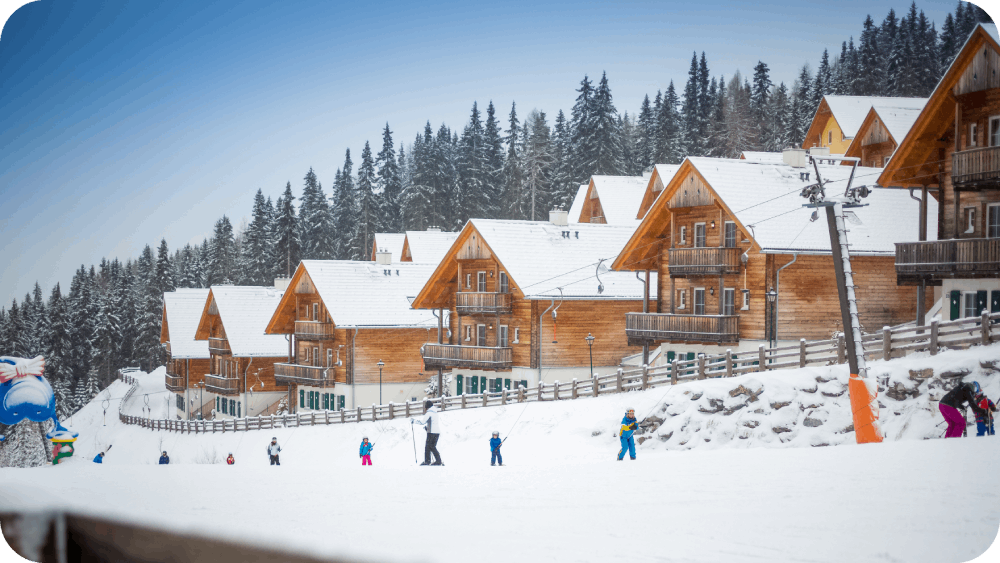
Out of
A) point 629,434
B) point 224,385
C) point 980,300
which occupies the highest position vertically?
point 980,300

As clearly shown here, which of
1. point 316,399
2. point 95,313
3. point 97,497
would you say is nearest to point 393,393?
point 316,399

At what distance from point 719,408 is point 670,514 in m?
12.7

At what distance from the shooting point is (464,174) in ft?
135

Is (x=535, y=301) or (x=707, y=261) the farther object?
(x=535, y=301)

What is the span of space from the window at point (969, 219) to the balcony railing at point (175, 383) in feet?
169

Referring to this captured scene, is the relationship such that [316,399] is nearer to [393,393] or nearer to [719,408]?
[393,393]

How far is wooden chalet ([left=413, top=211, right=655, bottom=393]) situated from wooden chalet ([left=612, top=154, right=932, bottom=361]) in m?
4.51

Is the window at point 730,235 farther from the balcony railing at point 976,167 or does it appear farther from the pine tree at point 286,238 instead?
the pine tree at point 286,238

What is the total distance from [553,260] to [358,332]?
41.0 ft

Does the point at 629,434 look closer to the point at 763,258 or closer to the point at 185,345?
the point at 763,258

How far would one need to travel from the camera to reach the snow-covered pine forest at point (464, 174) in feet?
44.4

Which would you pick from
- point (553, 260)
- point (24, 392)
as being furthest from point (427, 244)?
point (24, 392)

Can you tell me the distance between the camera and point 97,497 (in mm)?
8742

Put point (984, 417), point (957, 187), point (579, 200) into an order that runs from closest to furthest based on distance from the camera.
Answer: point (984, 417)
point (957, 187)
point (579, 200)
